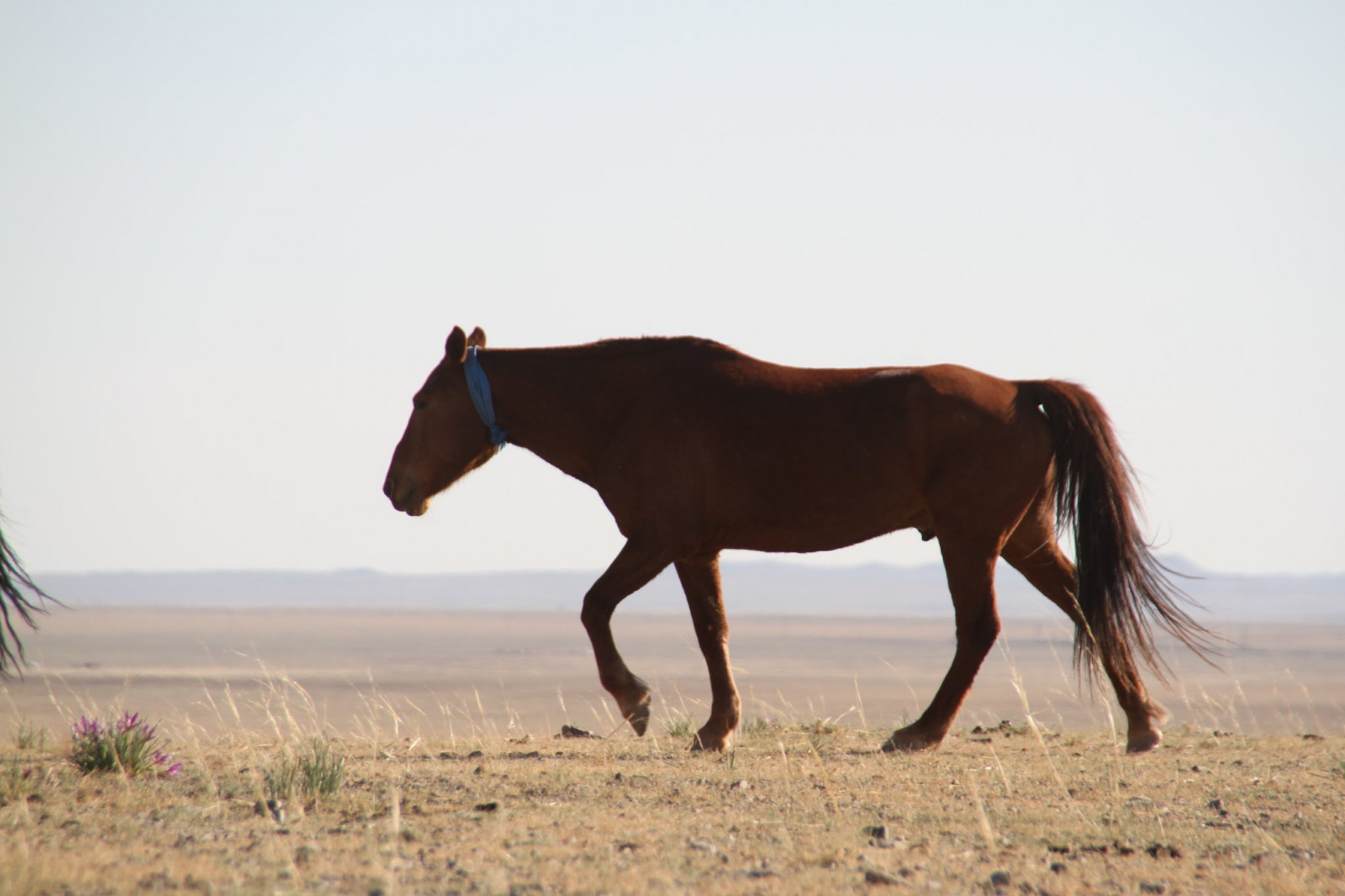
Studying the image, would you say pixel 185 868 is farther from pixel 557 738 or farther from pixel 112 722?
pixel 557 738

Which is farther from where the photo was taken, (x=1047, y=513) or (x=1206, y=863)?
(x=1047, y=513)

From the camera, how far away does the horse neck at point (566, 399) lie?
7922mm

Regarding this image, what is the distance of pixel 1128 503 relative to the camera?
796 cm

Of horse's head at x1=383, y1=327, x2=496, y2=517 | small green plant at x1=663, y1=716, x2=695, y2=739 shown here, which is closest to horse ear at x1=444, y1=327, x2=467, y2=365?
horse's head at x1=383, y1=327, x2=496, y2=517

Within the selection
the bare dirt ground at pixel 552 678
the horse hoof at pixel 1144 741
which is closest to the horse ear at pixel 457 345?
the bare dirt ground at pixel 552 678

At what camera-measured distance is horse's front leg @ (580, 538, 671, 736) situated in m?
7.39

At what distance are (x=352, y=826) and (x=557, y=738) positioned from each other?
143 inches

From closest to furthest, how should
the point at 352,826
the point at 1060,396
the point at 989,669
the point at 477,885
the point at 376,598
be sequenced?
1. the point at 477,885
2. the point at 352,826
3. the point at 1060,396
4. the point at 989,669
5. the point at 376,598

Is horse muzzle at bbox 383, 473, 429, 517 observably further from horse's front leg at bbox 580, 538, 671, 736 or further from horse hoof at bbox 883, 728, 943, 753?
horse hoof at bbox 883, 728, 943, 753

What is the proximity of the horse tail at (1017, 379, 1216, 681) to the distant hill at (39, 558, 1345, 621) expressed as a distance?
95501mm

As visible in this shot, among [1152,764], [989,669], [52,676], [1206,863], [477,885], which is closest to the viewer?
[477,885]

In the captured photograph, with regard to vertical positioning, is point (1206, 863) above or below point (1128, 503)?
below

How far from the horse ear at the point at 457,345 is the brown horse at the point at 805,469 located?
0.02 metres

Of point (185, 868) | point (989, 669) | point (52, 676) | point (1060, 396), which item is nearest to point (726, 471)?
point (1060, 396)
